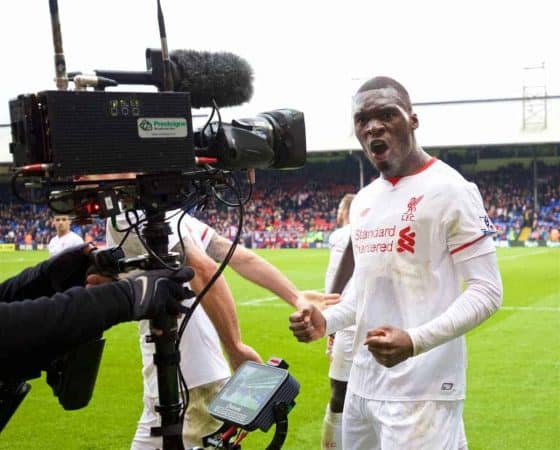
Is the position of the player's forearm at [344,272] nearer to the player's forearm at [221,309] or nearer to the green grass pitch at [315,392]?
the player's forearm at [221,309]

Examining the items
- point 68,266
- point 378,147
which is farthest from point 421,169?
point 68,266

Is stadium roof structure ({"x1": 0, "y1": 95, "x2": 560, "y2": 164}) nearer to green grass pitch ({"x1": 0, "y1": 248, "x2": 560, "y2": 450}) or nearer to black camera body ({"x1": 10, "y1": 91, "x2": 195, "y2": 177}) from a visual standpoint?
green grass pitch ({"x1": 0, "y1": 248, "x2": 560, "y2": 450})

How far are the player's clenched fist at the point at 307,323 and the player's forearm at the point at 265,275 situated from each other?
0.10 m

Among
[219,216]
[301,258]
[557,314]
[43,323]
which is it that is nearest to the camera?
[43,323]

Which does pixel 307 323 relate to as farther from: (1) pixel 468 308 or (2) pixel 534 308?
(2) pixel 534 308

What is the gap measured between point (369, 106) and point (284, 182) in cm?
4182

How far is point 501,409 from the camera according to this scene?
693cm

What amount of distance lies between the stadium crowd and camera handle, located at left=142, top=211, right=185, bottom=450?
1229 inches

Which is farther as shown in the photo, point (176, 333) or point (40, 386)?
point (40, 386)

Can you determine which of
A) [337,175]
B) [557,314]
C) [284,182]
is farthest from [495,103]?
[557,314]

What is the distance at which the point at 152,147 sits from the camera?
7.03ft

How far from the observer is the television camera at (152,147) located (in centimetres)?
201

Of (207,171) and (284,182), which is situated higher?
(207,171)

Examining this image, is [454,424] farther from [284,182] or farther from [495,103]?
[284,182]
